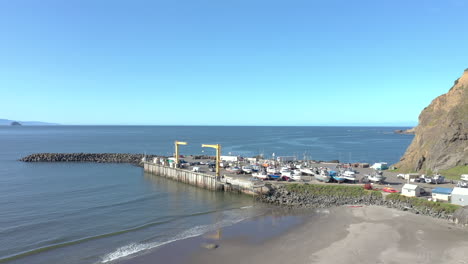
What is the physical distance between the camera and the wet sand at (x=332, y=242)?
21.7 m

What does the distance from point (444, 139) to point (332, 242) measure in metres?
33.0

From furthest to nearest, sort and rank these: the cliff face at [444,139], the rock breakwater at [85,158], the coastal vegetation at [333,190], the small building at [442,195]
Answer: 1. the rock breakwater at [85,158]
2. the cliff face at [444,139]
3. the coastal vegetation at [333,190]
4. the small building at [442,195]

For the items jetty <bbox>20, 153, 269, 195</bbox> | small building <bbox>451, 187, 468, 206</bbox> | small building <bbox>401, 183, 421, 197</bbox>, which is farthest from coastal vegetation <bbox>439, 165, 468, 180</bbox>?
jetty <bbox>20, 153, 269, 195</bbox>

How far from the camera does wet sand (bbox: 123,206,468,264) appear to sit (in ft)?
71.2

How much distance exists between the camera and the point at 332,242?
2459 cm

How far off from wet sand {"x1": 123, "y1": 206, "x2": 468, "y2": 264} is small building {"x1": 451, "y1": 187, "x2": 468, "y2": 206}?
4.15 m

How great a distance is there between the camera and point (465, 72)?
59438 mm

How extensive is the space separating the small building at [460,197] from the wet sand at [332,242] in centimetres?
415

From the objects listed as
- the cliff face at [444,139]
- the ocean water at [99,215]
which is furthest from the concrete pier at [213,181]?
the cliff face at [444,139]

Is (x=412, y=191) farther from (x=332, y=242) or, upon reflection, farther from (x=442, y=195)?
(x=332, y=242)

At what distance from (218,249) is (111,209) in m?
18.1

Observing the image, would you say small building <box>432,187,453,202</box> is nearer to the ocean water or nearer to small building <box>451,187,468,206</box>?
small building <box>451,187,468,206</box>

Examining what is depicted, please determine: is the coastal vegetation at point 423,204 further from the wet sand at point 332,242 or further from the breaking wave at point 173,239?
the breaking wave at point 173,239

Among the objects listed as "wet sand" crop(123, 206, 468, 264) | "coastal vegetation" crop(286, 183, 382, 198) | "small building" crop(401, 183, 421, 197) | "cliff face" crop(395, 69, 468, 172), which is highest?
"cliff face" crop(395, 69, 468, 172)
